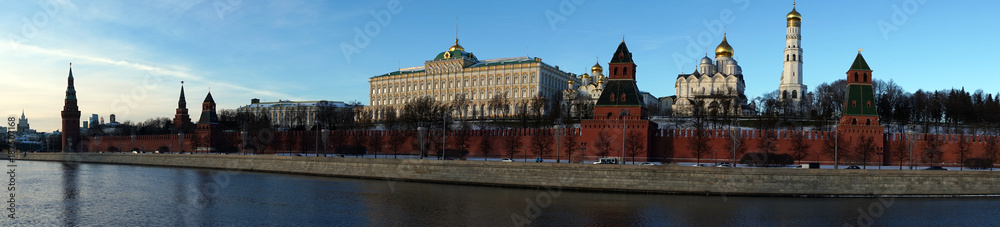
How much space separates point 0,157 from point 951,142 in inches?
3610

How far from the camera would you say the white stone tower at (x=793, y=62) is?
7369cm

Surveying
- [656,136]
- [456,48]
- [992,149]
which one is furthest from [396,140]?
[456,48]

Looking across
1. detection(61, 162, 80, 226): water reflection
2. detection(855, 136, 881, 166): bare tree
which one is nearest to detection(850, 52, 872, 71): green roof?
detection(855, 136, 881, 166): bare tree

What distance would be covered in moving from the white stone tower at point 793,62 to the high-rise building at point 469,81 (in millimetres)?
28225

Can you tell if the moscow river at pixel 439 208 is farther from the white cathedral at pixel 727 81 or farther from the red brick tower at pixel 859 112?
the white cathedral at pixel 727 81

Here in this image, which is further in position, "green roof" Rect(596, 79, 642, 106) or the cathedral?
the cathedral

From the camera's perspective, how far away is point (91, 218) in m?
24.7

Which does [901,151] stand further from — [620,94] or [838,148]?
[620,94]

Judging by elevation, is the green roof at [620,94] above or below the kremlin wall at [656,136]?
above

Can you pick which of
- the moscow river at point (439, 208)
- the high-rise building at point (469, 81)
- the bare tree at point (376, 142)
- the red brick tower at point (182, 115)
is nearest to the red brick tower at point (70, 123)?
the red brick tower at point (182, 115)

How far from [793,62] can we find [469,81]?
40.4 metres

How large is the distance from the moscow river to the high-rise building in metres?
54.3

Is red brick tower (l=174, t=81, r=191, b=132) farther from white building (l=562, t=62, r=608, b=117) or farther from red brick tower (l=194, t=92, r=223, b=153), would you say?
white building (l=562, t=62, r=608, b=117)

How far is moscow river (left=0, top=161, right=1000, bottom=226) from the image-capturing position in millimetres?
24203
